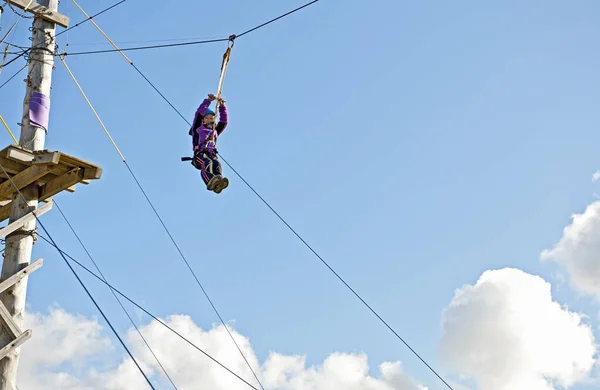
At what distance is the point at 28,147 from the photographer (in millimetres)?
9062

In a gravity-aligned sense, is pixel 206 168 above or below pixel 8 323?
above

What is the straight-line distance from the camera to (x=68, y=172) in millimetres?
8781

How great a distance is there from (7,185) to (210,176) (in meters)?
2.53

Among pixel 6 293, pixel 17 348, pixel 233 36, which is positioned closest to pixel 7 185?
pixel 6 293

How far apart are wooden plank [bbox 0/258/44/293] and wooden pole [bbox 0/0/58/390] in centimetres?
9

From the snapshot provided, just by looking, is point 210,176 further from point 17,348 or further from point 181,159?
point 17,348

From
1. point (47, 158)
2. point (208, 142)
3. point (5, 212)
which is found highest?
point (5, 212)

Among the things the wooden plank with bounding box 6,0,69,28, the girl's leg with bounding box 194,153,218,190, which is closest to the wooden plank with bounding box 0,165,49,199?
the girl's leg with bounding box 194,153,218,190

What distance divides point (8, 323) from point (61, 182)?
1722mm

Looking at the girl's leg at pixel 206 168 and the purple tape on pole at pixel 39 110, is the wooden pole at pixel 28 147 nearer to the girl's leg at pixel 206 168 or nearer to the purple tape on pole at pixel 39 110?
the purple tape on pole at pixel 39 110

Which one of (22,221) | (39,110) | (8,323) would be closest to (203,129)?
(39,110)

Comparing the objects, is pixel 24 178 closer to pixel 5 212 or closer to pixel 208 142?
pixel 5 212

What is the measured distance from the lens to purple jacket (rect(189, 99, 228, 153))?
34.7 feet

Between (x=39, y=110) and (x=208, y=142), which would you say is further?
(x=208, y=142)
